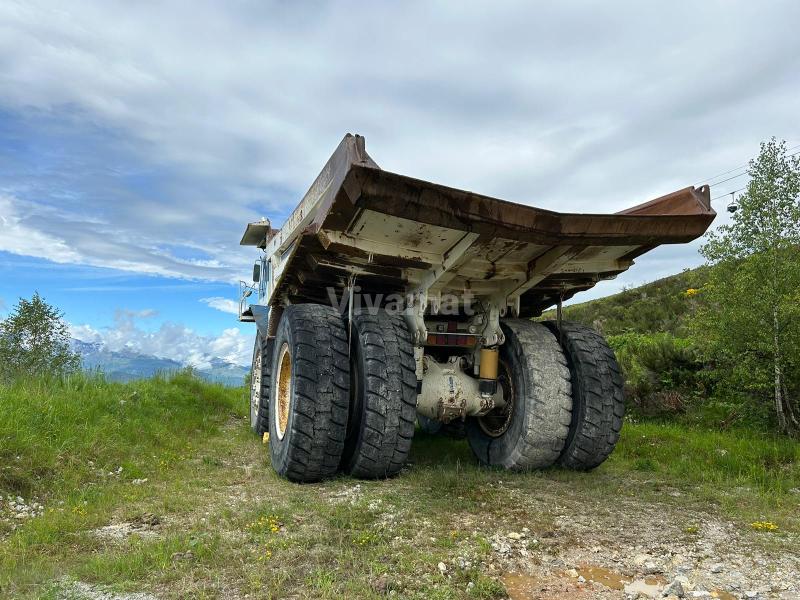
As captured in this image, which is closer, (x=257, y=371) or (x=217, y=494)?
(x=217, y=494)

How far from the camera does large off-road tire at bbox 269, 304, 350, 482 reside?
402 centimetres

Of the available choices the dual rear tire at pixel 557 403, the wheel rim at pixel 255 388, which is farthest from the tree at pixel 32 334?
the dual rear tire at pixel 557 403

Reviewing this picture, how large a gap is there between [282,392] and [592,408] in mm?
2805

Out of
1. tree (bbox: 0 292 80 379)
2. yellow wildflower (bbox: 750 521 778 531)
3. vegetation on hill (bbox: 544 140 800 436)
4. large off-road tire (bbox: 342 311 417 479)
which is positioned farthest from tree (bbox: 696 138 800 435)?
tree (bbox: 0 292 80 379)

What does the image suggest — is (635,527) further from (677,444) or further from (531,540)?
(677,444)

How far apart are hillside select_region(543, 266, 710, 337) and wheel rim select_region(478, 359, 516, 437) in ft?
24.7

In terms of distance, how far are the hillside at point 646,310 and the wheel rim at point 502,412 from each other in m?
7.54

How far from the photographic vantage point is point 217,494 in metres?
3.86

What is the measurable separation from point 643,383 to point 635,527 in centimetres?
508

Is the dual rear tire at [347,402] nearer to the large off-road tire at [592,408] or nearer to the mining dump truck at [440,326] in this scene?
the mining dump truck at [440,326]

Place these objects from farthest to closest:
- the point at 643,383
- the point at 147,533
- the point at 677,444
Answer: the point at 643,383, the point at 677,444, the point at 147,533

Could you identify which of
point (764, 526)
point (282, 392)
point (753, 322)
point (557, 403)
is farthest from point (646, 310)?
point (764, 526)

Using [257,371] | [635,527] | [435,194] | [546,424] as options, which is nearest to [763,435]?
[546,424]

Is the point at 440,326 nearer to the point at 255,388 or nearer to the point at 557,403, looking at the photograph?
the point at 557,403
